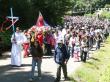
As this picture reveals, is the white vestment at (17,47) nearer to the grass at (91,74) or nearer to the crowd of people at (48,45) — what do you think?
the crowd of people at (48,45)

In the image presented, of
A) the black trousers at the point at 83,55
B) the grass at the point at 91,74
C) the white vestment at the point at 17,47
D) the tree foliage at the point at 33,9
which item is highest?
the tree foliage at the point at 33,9

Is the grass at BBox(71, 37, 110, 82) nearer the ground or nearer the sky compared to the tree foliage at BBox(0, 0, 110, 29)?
nearer the ground

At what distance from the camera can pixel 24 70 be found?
20.8 metres

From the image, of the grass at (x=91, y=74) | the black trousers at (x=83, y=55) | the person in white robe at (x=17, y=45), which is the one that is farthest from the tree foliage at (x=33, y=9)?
the person in white robe at (x=17, y=45)

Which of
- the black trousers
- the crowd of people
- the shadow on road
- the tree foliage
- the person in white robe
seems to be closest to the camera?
the crowd of people

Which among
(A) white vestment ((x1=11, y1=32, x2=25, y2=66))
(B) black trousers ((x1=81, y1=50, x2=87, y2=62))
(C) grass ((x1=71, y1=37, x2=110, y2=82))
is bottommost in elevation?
(C) grass ((x1=71, y1=37, x2=110, y2=82))

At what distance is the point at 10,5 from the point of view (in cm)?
4088

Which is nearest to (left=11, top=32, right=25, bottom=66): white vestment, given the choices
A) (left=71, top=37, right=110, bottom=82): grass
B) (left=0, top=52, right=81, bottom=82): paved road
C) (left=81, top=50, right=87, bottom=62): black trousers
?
(left=0, top=52, right=81, bottom=82): paved road

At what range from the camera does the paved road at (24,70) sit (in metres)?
18.8

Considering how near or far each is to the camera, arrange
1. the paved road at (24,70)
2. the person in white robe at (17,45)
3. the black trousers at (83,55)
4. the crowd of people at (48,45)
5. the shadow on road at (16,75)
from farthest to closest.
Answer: the black trousers at (83,55) → the person in white robe at (17,45) → the paved road at (24,70) → the shadow on road at (16,75) → the crowd of people at (48,45)

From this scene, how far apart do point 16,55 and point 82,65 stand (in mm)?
4019

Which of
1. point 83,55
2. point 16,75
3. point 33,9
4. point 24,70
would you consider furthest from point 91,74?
point 33,9

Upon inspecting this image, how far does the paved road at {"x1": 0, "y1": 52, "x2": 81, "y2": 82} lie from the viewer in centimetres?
1877

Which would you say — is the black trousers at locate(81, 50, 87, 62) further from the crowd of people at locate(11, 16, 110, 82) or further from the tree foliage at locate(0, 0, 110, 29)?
the tree foliage at locate(0, 0, 110, 29)
